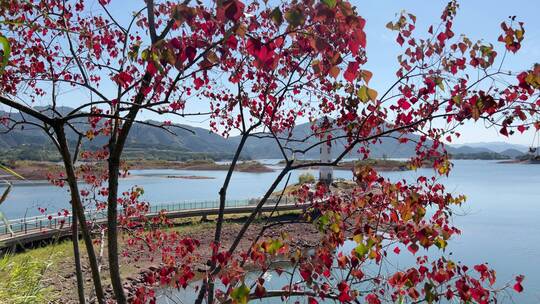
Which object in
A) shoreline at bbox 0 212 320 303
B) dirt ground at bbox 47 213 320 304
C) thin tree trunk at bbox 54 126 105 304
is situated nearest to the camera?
thin tree trunk at bbox 54 126 105 304

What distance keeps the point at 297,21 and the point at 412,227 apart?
5.38ft

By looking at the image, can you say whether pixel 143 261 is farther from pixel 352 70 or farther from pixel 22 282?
pixel 352 70

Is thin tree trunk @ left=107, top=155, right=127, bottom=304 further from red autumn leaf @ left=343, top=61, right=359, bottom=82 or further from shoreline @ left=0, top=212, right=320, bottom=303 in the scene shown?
shoreline @ left=0, top=212, right=320, bottom=303

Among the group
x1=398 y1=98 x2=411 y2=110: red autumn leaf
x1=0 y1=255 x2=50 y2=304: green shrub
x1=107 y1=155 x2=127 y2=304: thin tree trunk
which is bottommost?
x1=0 y1=255 x2=50 y2=304: green shrub

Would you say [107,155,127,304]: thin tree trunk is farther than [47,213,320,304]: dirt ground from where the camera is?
No

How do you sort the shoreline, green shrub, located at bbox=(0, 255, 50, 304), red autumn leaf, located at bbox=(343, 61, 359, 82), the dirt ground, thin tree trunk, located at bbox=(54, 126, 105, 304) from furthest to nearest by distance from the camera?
the dirt ground → the shoreline → green shrub, located at bbox=(0, 255, 50, 304) → thin tree trunk, located at bbox=(54, 126, 105, 304) → red autumn leaf, located at bbox=(343, 61, 359, 82)

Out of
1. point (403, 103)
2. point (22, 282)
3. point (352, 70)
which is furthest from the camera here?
point (22, 282)

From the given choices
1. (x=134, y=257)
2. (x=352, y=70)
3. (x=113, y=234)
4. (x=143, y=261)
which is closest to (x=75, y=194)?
(x=113, y=234)

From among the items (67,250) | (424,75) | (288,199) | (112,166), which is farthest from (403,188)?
(288,199)

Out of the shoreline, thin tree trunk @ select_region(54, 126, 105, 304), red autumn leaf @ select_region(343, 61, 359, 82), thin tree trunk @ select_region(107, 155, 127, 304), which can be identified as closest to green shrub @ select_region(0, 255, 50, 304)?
the shoreline

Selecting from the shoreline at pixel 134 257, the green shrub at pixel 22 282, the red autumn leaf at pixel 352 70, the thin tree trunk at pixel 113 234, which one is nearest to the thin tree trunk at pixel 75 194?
the thin tree trunk at pixel 113 234

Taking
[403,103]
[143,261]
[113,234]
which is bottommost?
[143,261]

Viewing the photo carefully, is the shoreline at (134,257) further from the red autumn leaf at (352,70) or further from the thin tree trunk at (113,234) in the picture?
the red autumn leaf at (352,70)

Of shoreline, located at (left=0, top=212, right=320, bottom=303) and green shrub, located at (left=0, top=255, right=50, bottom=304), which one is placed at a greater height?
green shrub, located at (left=0, top=255, right=50, bottom=304)
